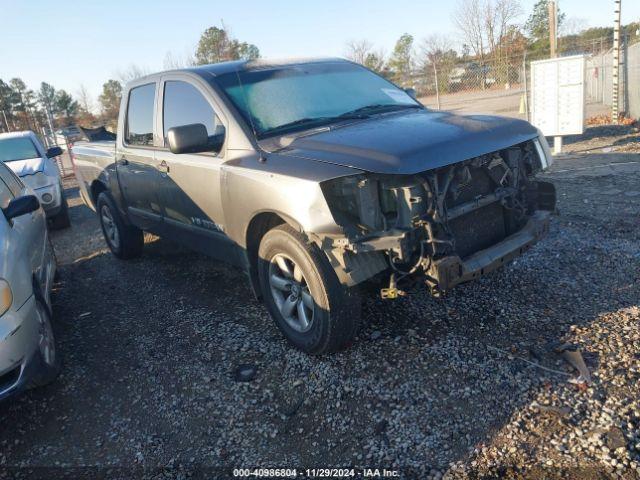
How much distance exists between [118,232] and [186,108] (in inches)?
96.4

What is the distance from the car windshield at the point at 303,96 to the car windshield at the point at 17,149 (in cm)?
727

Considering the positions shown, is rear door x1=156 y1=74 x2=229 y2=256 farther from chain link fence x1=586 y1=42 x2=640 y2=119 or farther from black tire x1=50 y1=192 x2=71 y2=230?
chain link fence x1=586 y1=42 x2=640 y2=119

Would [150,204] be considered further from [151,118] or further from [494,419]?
[494,419]

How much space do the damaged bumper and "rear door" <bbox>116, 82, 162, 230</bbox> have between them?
117 inches

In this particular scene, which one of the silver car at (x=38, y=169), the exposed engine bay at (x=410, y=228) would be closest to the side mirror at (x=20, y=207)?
the exposed engine bay at (x=410, y=228)

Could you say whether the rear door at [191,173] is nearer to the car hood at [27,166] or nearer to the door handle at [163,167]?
the door handle at [163,167]

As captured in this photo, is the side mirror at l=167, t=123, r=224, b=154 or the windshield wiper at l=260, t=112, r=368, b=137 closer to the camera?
the side mirror at l=167, t=123, r=224, b=154

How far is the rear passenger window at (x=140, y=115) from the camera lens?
4965mm

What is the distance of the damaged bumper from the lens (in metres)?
2.99

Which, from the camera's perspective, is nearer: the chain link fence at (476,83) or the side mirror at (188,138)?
the side mirror at (188,138)

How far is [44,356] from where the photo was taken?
10.8 ft

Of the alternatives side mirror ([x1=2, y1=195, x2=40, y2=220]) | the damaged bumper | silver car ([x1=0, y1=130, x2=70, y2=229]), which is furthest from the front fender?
silver car ([x1=0, y1=130, x2=70, y2=229])

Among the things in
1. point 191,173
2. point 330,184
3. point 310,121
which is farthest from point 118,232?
point 330,184

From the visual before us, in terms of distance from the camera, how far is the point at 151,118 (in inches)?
194
